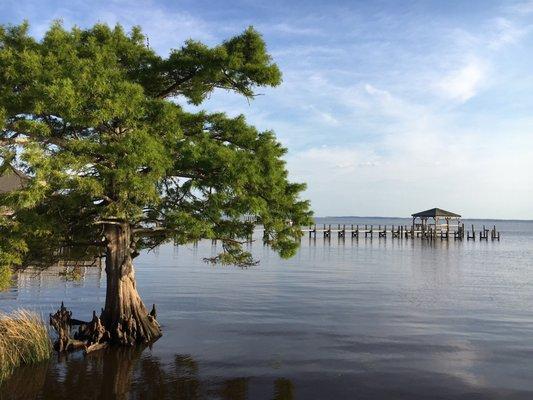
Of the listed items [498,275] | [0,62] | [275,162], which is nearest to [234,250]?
[275,162]

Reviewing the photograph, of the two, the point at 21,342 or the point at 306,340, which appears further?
the point at 306,340

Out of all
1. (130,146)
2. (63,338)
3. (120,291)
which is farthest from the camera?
(120,291)

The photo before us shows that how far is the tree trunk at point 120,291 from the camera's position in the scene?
1614 cm

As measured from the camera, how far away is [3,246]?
1312cm

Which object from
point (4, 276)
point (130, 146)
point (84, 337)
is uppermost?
point (130, 146)

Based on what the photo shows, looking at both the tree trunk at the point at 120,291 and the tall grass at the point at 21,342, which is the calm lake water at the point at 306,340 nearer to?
the tall grass at the point at 21,342

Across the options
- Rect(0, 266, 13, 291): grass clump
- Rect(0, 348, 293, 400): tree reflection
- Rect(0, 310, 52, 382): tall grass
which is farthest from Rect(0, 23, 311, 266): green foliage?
Rect(0, 348, 293, 400): tree reflection

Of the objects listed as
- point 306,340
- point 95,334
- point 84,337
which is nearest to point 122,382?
point 95,334

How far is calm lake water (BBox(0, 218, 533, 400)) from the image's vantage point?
12.9 metres

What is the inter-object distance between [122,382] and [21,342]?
137 inches

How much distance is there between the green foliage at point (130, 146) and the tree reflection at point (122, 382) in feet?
10.5

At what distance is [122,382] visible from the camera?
1310cm

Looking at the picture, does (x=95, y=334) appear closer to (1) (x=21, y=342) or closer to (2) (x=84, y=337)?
(2) (x=84, y=337)

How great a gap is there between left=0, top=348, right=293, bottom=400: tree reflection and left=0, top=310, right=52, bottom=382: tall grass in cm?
35
